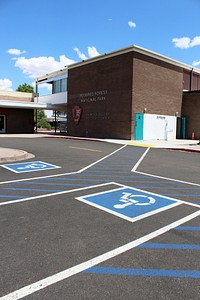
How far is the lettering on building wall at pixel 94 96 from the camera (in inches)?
1118

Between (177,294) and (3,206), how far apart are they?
12.0 feet

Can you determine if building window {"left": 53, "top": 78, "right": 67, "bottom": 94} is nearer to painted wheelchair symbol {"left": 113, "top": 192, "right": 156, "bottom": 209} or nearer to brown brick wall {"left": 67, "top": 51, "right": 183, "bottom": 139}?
brown brick wall {"left": 67, "top": 51, "right": 183, "bottom": 139}

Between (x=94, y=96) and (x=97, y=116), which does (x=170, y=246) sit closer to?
(x=97, y=116)

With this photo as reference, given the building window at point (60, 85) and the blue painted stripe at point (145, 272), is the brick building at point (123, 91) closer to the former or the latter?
the building window at point (60, 85)

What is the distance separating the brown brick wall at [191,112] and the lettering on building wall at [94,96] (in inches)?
403

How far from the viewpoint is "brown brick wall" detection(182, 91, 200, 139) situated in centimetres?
2981

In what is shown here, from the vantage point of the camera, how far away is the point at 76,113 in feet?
107

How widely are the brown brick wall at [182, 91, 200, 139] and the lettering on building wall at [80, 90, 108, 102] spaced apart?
10.2 meters

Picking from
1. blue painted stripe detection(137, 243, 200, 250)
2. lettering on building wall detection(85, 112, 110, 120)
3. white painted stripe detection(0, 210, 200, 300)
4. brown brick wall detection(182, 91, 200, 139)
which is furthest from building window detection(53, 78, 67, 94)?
blue painted stripe detection(137, 243, 200, 250)

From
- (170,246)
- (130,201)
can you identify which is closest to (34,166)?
(130,201)

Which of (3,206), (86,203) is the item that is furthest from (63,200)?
(3,206)

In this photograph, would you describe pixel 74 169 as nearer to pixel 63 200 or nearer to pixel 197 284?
pixel 63 200

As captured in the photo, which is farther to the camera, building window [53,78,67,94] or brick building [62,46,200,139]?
building window [53,78,67,94]

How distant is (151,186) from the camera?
6.87m
